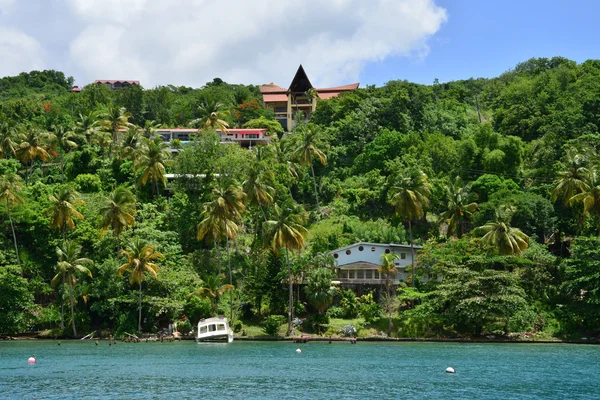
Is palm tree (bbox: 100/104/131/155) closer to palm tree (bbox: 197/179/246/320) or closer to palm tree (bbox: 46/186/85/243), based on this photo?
palm tree (bbox: 46/186/85/243)

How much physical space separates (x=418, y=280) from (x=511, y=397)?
37266 millimetres

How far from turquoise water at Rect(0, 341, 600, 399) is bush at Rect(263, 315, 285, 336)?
4.48m

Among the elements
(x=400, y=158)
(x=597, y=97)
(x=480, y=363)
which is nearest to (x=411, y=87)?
(x=400, y=158)

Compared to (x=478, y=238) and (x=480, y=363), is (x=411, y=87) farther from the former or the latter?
(x=480, y=363)

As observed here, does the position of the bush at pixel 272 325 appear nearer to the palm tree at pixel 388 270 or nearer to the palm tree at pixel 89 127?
the palm tree at pixel 388 270

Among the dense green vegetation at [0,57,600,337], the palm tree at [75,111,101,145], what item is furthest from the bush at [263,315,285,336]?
the palm tree at [75,111,101,145]

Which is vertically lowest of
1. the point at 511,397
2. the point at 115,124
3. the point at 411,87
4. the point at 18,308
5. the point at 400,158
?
the point at 511,397

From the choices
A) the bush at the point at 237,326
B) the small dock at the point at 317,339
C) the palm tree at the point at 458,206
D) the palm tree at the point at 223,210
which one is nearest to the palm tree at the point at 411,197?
the palm tree at the point at 458,206

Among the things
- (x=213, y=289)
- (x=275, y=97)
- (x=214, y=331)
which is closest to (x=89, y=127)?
(x=275, y=97)

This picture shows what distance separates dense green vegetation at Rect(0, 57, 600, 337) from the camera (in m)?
71.6

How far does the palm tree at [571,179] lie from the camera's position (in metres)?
73.8

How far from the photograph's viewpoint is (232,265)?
82062mm

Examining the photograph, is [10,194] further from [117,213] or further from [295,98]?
[295,98]

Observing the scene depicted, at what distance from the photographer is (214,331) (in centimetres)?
6956
